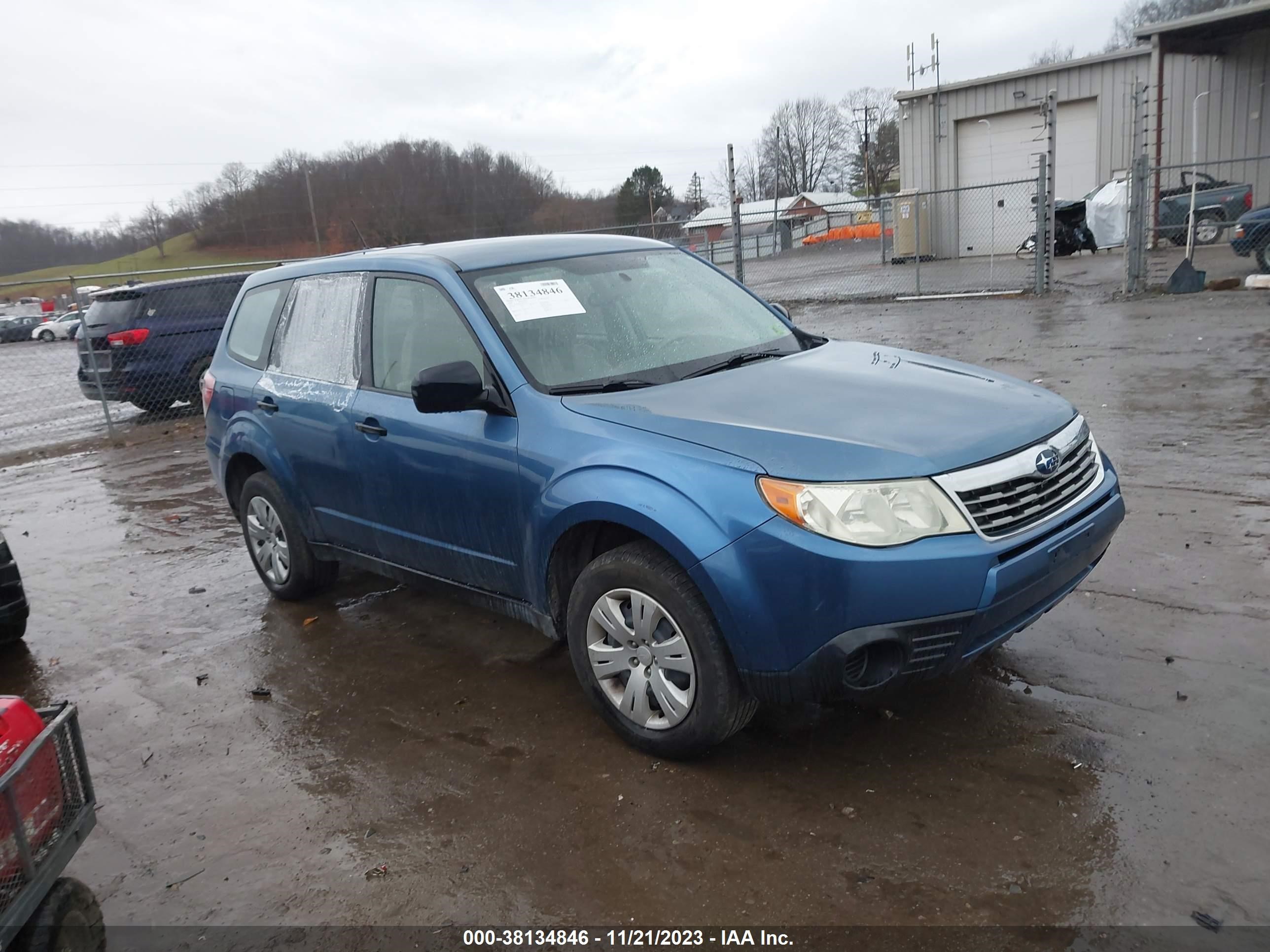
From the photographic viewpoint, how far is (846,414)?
335 cm

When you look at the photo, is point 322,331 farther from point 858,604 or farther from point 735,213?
point 735,213

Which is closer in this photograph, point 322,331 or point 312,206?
point 322,331

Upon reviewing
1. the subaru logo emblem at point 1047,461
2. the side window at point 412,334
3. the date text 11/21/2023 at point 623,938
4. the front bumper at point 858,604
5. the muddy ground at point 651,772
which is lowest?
the date text 11/21/2023 at point 623,938

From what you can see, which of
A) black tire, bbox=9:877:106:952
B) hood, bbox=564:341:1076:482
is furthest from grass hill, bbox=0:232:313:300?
black tire, bbox=9:877:106:952

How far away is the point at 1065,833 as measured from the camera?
2918mm

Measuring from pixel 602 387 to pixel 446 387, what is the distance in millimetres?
590

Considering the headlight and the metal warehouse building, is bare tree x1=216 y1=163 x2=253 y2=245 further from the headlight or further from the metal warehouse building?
the headlight

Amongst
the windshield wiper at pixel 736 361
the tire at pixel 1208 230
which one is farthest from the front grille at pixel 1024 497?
the tire at pixel 1208 230

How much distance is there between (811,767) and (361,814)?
1.56m

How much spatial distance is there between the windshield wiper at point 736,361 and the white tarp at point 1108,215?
22.1m

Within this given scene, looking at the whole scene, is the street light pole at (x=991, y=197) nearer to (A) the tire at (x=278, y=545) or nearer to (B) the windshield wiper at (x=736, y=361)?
(B) the windshield wiper at (x=736, y=361)

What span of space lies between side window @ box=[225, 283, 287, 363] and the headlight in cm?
344

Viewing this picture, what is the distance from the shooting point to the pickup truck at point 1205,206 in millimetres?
19438

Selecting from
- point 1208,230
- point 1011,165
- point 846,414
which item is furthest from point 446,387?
point 1011,165
